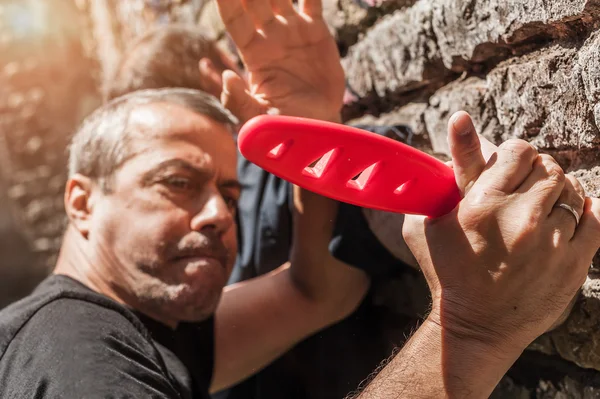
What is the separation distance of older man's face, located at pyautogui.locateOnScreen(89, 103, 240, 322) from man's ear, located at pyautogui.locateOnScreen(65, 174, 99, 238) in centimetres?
3

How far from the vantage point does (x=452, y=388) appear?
2.89 feet

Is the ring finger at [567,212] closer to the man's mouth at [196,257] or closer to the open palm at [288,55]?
the open palm at [288,55]

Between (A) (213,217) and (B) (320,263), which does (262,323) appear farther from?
(A) (213,217)

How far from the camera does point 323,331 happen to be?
1.68 metres

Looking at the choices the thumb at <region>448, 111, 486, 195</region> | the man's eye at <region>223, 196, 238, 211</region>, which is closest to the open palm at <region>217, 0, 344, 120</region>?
the man's eye at <region>223, 196, 238, 211</region>

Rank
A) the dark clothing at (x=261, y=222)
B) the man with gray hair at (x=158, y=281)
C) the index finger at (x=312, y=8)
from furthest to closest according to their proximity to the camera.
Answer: the dark clothing at (x=261, y=222) < the index finger at (x=312, y=8) < the man with gray hair at (x=158, y=281)

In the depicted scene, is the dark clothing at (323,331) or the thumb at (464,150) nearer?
the thumb at (464,150)

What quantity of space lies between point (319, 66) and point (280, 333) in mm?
689

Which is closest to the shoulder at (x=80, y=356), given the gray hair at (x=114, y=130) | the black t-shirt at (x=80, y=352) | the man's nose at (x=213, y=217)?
the black t-shirt at (x=80, y=352)

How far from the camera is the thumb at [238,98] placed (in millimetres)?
1299

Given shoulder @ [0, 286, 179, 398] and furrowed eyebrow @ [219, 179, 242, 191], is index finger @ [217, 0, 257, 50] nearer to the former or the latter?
furrowed eyebrow @ [219, 179, 242, 191]

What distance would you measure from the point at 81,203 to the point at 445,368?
98 centimetres

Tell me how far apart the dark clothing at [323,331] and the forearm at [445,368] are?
54cm

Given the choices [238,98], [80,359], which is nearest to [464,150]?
[238,98]
